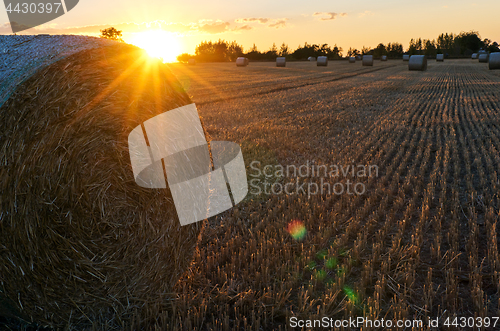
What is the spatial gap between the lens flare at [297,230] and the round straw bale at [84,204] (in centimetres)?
145

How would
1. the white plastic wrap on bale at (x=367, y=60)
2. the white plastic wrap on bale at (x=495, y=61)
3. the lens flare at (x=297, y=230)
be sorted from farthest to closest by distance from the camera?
the white plastic wrap on bale at (x=367, y=60)
the white plastic wrap on bale at (x=495, y=61)
the lens flare at (x=297, y=230)

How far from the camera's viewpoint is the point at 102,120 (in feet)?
9.72

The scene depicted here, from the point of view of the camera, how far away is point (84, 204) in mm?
2799

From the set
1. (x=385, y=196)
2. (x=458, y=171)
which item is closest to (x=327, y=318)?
(x=385, y=196)

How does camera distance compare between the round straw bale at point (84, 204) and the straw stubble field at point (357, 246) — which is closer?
the round straw bale at point (84, 204)

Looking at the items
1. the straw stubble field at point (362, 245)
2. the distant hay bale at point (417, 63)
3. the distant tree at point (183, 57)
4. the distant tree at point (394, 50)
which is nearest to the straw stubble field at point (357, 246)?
the straw stubble field at point (362, 245)

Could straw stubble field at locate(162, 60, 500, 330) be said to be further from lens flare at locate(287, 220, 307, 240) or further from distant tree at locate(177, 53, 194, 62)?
distant tree at locate(177, 53, 194, 62)

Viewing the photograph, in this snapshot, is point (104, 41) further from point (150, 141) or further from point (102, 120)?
point (150, 141)

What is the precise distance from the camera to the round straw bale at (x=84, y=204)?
8.34ft

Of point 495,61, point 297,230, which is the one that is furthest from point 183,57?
point 297,230

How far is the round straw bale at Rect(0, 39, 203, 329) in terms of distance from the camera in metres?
2.54

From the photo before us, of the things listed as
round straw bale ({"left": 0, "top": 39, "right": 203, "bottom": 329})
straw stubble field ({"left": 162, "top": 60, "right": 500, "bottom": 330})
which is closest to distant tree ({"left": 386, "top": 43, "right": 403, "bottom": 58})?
straw stubble field ({"left": 162, "top": 60, "right": 500, "bottom": 330})

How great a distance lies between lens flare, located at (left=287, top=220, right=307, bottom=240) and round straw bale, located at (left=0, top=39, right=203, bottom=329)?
1446 mm

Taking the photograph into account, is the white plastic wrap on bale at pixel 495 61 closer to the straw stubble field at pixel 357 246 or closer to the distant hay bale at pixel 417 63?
the distant hay bale at pixel 417 63
